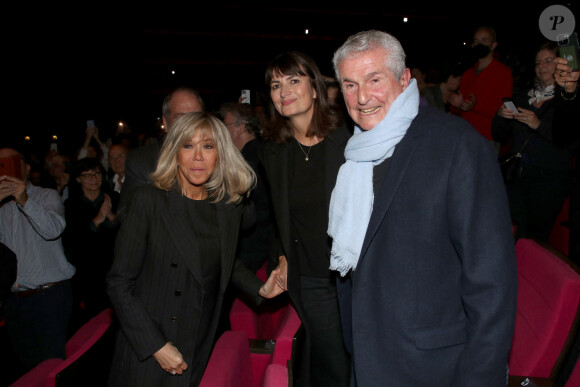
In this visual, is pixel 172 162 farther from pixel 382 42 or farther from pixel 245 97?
pixel 245 97

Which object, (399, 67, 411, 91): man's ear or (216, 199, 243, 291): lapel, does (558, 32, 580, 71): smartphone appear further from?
(216, 199, 243, 291): lapel

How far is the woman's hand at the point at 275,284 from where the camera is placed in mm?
2148

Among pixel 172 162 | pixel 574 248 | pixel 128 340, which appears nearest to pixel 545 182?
pixel 574 248

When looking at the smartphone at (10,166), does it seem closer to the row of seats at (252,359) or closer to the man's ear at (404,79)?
the row of seats at (252,359)

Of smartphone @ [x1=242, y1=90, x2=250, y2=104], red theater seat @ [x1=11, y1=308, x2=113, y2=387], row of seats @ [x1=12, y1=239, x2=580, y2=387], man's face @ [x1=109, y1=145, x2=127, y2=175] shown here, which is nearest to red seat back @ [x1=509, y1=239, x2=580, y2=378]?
row of seats @ [x1=12, y1=239, x2=580, y2=387]

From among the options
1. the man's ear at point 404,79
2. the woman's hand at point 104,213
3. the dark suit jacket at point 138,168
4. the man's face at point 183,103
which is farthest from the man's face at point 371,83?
the woman's hand at point 104,213

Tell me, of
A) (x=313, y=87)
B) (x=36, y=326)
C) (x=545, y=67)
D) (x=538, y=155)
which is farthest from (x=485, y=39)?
(x=36, y=326)

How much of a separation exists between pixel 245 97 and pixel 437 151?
9.72 feet

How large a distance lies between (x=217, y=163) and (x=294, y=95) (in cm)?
61

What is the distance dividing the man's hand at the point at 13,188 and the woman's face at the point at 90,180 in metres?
0.87

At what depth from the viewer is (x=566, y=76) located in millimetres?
2178

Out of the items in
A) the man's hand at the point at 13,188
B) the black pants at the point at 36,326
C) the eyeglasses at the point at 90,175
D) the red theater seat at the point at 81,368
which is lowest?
the black pants at the point at 36,326

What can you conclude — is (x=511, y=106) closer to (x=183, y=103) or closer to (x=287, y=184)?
(x=287, y=184)

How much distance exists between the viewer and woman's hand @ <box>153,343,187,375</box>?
5.61 ft
